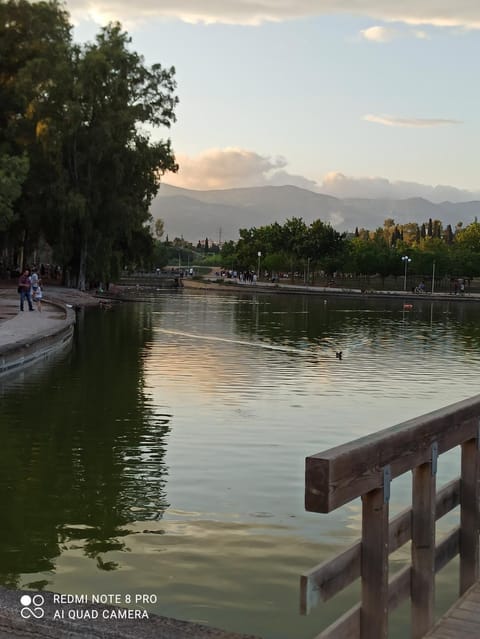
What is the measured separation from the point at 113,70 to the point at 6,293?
1585cm

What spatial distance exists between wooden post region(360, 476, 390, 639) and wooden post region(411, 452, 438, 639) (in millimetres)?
676

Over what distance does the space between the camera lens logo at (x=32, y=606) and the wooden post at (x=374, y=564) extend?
5.05ft

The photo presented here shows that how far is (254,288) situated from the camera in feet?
314

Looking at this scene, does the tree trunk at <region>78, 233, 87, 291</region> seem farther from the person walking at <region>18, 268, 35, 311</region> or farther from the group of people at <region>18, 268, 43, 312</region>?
the person walking at <region>18, 268, 35, 311</region>


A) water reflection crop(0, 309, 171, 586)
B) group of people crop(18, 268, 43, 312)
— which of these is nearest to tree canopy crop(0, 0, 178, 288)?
group of people crop(18, 268, 43, 312)

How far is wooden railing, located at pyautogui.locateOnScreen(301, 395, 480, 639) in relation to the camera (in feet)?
12.6

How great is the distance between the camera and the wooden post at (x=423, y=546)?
16.1 ft

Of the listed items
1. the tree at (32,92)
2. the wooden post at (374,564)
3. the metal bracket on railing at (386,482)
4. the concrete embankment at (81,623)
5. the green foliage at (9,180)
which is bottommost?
the concrete embankment at (81,623)

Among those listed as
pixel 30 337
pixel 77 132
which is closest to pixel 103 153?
pixel 77 132

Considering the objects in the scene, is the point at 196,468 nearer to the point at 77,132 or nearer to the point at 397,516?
the point at 397,516

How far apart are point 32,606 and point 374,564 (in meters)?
1.67

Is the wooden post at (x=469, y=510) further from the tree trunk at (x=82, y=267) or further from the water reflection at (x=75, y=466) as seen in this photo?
the tree trunk at (x=82, y=267)

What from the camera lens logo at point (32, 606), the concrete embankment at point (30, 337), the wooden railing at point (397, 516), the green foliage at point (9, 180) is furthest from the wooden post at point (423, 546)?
the green foliage at point (9, 180)

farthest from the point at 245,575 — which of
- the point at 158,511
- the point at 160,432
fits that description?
the point at 160,432
